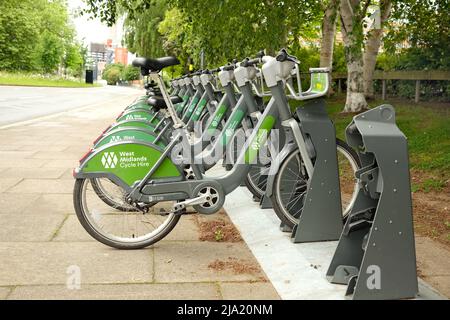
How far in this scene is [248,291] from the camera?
139 inches

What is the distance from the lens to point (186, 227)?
512 centimetres

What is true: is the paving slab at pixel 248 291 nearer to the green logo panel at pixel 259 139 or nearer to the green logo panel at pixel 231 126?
the green logo panel at pixel 259 139

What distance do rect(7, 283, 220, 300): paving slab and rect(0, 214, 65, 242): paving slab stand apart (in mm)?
1133

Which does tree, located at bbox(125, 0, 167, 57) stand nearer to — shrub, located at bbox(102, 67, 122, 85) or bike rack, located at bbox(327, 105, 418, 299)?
bike rack, located at bbox(327, 105, 418, 299)

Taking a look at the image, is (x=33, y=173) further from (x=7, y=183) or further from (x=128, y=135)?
(x=128, y=135)

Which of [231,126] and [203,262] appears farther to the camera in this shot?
[231,126]

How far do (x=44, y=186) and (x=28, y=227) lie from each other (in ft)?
6.08

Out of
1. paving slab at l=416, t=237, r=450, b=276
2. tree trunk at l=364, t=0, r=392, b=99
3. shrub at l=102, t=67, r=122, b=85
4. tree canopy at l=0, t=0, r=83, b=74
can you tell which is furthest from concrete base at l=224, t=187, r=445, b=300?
shrub at l=102, t=67, r=122, b=85

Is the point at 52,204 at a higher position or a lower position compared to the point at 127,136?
lower

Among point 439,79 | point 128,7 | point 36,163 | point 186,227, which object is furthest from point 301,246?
point 439,79

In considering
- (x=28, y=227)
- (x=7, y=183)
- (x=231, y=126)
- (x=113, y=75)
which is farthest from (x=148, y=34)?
(x=113, y=75)

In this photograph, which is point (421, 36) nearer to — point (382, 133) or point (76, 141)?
point (76, 141)

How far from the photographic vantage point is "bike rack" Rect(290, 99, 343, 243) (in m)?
4.48

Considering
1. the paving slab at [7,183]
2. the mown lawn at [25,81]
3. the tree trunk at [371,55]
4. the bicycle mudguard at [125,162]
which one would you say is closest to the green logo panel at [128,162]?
the bicycle mudguard at [125,162]
